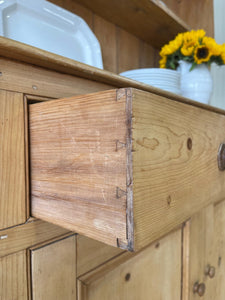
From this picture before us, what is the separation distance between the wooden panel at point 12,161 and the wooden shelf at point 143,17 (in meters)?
0.61

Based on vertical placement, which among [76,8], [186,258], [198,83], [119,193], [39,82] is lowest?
[186,258]

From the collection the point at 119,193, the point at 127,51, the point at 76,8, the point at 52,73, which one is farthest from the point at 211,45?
the point at 119,193

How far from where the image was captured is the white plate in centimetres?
57

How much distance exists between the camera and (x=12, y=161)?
1.17 ft

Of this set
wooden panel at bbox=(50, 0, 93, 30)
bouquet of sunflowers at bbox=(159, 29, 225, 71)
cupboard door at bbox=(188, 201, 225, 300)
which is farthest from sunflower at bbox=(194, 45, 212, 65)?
cupboard door at bbox=(188, 201, 225, 300)

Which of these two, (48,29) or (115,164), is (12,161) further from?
(48,29)

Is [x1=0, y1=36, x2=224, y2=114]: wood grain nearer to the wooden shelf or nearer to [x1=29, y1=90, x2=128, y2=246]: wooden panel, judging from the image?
[x1=29, y1=90, x2=128, y2=246]: wooden panel

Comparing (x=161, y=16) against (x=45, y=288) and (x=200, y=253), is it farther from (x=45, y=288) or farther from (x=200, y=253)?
Answer: (x=45, y=288)

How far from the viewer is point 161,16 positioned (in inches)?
35.7

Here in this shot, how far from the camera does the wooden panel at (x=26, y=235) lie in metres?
0.35

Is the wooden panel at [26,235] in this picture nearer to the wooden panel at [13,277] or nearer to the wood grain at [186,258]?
the wooden panel at [13,277]

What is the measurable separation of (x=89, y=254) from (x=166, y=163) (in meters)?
0.25

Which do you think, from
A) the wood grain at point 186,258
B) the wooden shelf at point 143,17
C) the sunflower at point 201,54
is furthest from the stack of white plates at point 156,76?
the wood grain at point 186,258

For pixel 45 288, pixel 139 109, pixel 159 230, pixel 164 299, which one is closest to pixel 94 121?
pixel 139 109
